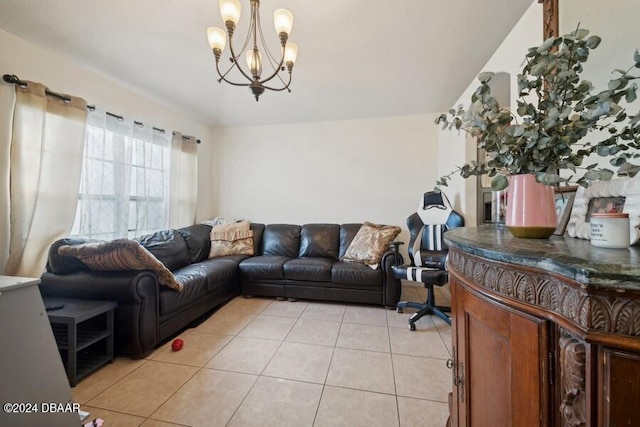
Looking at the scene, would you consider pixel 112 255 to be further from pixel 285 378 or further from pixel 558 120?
pixel 558 120

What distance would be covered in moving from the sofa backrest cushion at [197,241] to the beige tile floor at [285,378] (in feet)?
3.25

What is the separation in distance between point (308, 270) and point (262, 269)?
0.56 metres

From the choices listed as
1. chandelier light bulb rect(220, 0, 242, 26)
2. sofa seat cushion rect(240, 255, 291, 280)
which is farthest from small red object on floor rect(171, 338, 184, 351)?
chandelier light bulb rect(220, 0, 242, 26)

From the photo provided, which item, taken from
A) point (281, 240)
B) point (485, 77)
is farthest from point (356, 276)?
point (485, 77)

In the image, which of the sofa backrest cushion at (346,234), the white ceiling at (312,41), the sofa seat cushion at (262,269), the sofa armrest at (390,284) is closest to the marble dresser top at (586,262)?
the white ceiling at (312,41)

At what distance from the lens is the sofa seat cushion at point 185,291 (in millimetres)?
2029

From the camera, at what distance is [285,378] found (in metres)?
1.64

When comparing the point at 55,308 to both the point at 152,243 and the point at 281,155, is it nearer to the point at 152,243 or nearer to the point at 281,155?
the point at 152,243

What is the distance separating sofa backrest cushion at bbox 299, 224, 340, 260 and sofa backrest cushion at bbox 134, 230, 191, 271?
1425 mm

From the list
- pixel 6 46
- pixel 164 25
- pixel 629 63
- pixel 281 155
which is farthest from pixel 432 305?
pixel 6 46

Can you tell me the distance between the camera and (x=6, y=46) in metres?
1.85

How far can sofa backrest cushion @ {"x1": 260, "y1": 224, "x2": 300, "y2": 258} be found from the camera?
3490 millimetres

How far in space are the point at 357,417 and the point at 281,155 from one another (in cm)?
335

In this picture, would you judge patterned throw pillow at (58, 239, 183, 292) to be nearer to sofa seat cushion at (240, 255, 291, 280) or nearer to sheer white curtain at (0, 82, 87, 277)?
sheer white curtain at (0, 82, 87, 277)
